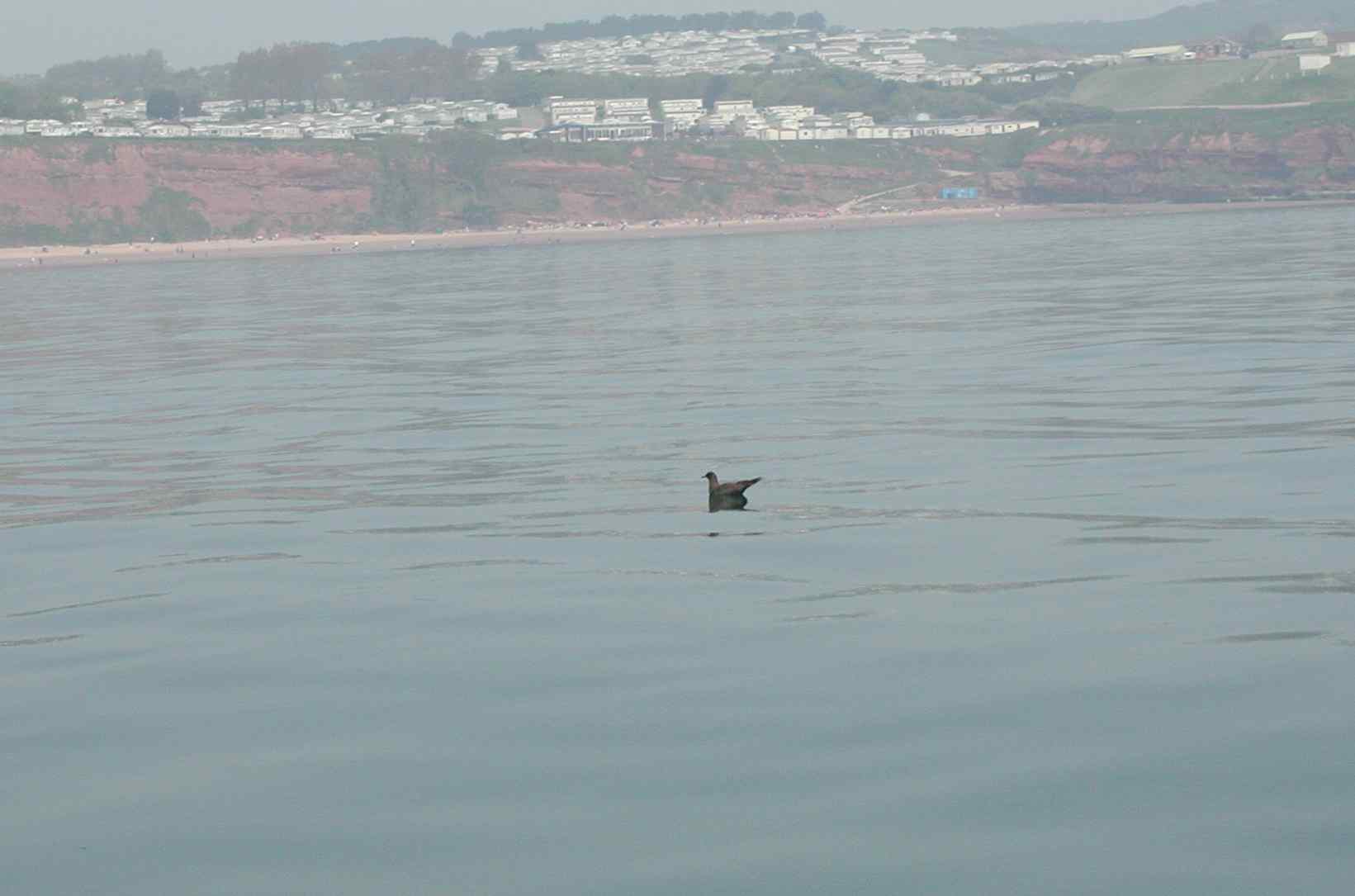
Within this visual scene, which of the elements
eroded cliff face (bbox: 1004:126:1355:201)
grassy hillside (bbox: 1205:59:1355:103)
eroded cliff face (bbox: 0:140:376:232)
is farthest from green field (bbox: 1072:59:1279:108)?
eroded cliff face (bbox: 0:140:376:232)

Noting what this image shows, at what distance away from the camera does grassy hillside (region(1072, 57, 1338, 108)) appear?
165625 millimetres

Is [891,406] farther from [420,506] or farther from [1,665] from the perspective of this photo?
[1,665]

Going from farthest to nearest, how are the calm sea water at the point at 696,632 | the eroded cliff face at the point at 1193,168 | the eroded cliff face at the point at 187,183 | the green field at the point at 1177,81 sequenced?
the green field at the point at 1177,81 → the eroded cliff face at the point at 1193,168 → the eroded cliff face at the point at 187,183 → the calm sea water at the point at 696,632

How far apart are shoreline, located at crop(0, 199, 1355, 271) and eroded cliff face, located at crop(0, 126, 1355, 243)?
10.4 feet

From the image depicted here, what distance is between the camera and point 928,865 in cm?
875

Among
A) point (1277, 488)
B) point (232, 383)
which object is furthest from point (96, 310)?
point (1277, 488)

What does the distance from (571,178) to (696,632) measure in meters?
133

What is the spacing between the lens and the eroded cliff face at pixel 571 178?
429ft

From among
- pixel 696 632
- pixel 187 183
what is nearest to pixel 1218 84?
pixel 187 183

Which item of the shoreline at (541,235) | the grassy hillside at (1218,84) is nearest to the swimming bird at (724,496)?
the shoreline at (541,235)

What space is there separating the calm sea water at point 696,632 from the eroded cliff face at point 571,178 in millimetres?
104384

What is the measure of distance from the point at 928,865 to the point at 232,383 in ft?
88.1

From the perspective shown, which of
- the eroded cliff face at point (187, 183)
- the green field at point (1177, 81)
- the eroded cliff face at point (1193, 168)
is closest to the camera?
the eroded cliff face at point (187, 183)

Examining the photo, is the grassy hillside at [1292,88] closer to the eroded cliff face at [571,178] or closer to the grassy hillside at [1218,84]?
the grassy hillside at [1218,84]
